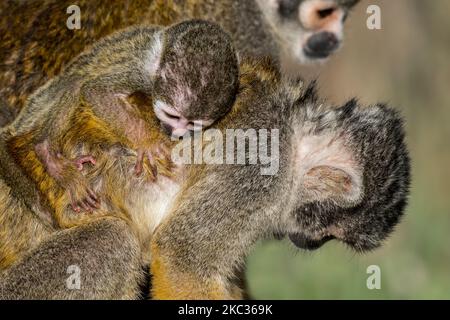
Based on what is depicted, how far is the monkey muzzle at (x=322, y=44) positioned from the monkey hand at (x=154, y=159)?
10.6 feet

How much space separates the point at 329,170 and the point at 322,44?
9.80 ft

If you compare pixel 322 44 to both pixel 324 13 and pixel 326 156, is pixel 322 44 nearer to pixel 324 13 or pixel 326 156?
pixel 324 13

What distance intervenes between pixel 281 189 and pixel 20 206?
5.01 ft

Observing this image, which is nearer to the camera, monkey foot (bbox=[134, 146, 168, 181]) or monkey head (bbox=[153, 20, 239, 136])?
monkey head (bbox=[153, 20, 239, 136])

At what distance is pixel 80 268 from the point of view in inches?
205

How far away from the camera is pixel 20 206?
5594 millimetres

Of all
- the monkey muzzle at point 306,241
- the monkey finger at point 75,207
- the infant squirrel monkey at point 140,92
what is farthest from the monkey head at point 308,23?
the monkey finger at point 75,207

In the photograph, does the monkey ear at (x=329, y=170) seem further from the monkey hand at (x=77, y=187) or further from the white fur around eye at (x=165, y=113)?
the monkey hand at (x=77, y=187)

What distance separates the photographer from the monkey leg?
515 centimetres

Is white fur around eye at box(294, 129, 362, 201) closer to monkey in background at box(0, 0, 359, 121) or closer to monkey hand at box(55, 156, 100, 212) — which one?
monkey hand at box(55, 156, 100, 212)

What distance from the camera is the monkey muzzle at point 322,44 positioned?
27.5 ft

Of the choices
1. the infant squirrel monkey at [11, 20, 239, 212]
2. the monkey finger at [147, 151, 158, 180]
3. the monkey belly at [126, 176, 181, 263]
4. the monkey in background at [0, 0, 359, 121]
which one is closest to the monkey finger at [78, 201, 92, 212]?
the infant squirrel monkey at [11, 20, 239, 212]

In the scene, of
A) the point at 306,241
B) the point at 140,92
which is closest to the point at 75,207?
the point at 140,92

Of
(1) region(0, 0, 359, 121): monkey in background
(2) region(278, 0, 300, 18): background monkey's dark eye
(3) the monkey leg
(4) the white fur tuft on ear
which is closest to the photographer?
(3) the monkey leg
